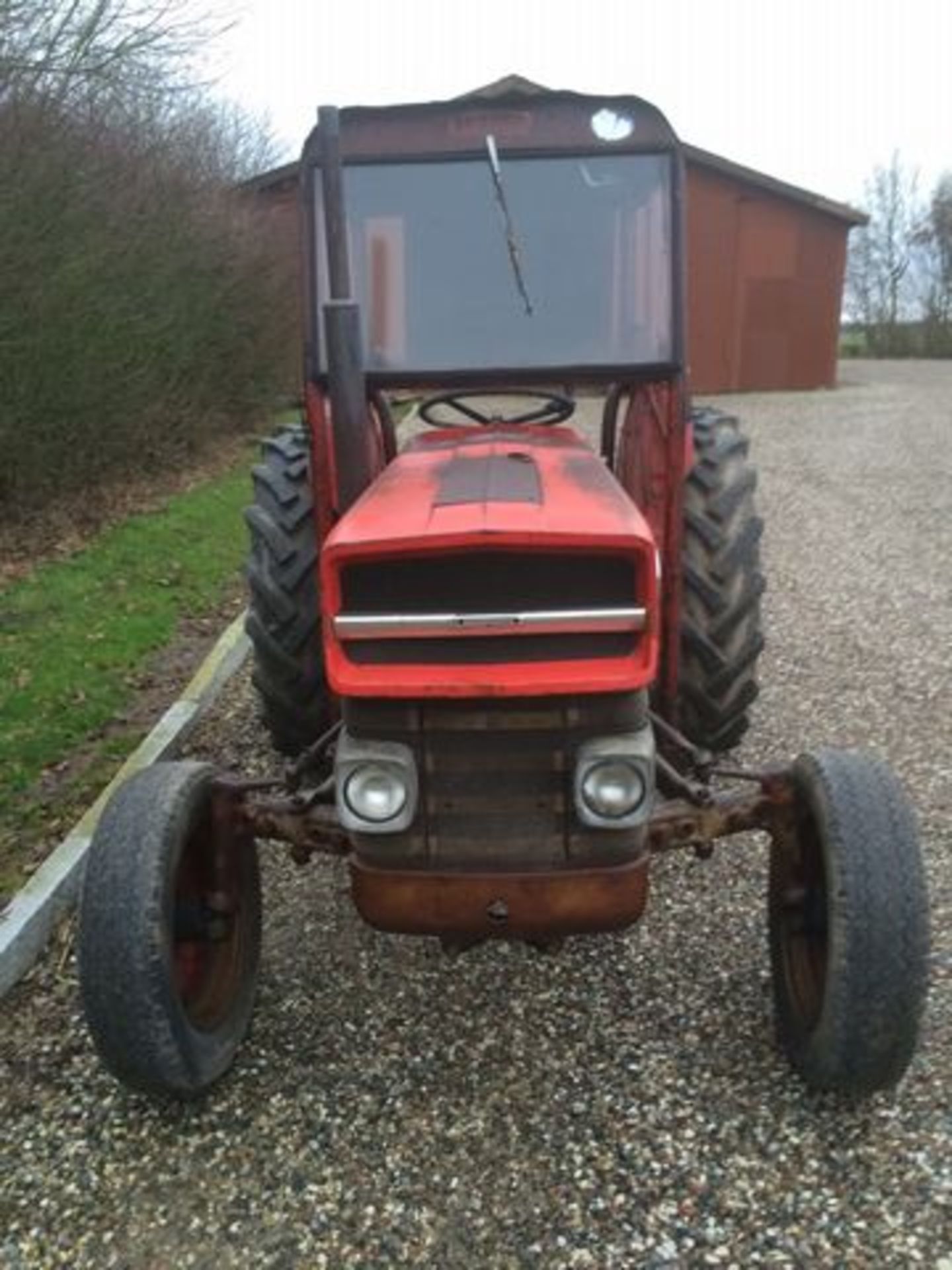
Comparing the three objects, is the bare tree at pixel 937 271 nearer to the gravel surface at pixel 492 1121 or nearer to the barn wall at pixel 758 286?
the barn wall at pixel 758 286

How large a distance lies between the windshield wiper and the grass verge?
227cm

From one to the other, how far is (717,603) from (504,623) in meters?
1.33

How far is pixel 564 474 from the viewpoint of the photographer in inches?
115

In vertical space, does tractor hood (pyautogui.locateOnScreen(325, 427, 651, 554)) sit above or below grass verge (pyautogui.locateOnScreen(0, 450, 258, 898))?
above

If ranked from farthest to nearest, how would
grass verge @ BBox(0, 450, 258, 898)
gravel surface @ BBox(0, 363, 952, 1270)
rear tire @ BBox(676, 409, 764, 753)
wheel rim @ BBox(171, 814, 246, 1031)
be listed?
grass verge @ BBox(0, 450, 258, 898) < rear tire @ BBox(676, 409, 764, 753) < wheel rim @ BBox(171, 814, 246, 1031) < gravel surface @ BBox(0, 363, 952, 1270)

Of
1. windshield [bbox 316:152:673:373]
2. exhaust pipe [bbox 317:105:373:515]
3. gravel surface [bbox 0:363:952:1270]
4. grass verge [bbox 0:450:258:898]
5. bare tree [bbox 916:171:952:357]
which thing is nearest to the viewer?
gravel surface [bbox 0:363:952:1270]

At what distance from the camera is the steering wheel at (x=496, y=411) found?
3.60 m

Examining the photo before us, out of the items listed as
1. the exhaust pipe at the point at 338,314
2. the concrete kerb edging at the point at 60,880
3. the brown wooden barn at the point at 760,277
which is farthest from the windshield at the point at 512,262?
the brown wooden barn at the point at 760,277

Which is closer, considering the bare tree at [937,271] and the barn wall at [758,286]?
the barn wall at [758,286]

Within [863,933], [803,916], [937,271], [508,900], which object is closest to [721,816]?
[803,916]

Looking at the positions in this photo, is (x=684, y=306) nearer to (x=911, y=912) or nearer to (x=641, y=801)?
(x=641, y=801)

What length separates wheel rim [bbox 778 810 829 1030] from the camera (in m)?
2.80

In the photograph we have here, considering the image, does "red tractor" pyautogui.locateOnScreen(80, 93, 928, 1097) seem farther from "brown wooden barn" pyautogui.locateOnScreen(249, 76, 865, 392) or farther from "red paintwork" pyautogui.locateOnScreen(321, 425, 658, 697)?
"brown wooden barn" pyautogui.locateOnScreen(249, 76, 865, 392)

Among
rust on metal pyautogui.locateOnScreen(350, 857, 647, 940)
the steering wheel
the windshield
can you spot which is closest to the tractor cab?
the windshield
